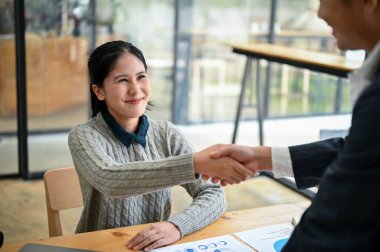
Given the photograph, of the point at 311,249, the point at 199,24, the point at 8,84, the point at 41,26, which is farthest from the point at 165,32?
the point at 311,249

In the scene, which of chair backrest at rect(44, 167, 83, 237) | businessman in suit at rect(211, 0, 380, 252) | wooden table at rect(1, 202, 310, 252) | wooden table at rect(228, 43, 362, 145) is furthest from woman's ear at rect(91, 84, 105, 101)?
wooden table at rect(228, 43, 362, 145)

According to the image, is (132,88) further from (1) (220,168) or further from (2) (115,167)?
(1) (220,168)

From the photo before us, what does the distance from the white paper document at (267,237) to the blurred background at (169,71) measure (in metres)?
1.85

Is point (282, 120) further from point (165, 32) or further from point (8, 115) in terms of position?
point (8, 115)

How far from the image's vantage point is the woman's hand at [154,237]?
1.40 m

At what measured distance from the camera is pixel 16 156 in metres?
4.12

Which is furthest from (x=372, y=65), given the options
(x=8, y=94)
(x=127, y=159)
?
(x=8, y=94)

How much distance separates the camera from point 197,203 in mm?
1670

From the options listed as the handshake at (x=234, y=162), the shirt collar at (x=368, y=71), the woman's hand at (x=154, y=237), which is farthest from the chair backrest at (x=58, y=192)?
the shirt collar at (x=368, y=71)

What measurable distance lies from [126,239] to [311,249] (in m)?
0.72

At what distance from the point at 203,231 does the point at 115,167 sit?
0.31 meters

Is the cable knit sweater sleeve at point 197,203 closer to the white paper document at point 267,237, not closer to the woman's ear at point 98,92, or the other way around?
the white paper document at point 267,237

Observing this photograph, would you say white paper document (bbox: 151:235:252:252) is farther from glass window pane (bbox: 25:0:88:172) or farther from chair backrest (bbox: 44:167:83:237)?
glass window pane (bbox: 25:0:88:172)

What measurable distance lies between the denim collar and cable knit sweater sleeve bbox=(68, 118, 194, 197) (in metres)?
0.02
